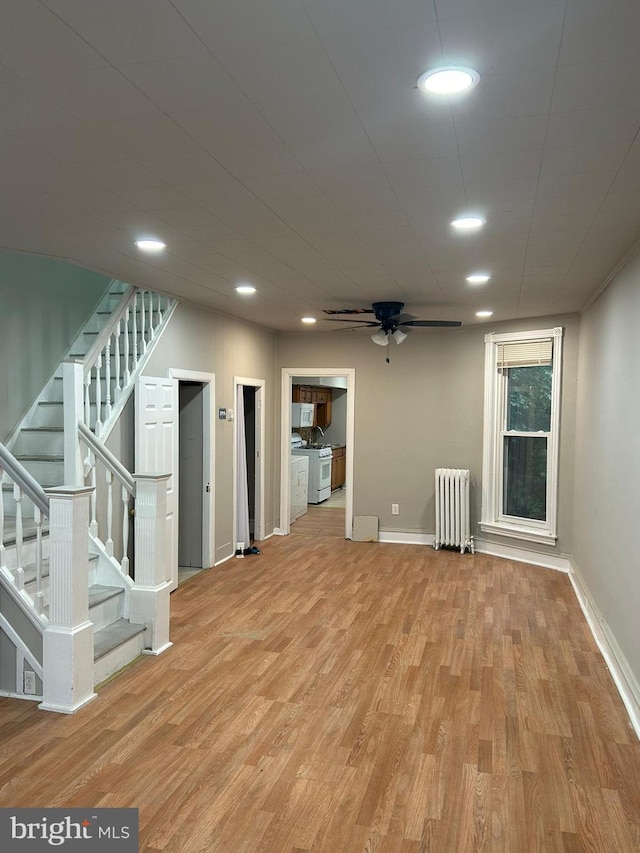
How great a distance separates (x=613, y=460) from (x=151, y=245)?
3.31 m

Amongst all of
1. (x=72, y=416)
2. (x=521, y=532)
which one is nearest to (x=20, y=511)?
(x=72, y=416)

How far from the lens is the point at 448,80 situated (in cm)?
173

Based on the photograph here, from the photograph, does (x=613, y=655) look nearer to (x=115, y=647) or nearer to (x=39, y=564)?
(x=115, y=647)

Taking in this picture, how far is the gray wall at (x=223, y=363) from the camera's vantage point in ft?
17.8

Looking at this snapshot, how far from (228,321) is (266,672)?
3.80m

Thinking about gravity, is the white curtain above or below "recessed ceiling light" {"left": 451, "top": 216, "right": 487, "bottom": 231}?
below

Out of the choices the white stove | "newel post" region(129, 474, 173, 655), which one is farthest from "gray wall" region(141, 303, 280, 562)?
the white stove

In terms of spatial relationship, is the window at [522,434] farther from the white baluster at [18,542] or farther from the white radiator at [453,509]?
the white baluster at [18,542]

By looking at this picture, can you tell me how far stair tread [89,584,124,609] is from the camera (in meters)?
3.77

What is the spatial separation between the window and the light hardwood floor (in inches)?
70.3

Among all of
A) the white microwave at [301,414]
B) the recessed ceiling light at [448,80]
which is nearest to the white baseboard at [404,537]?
the white microwave at [301,414]

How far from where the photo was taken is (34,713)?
3.17 meters

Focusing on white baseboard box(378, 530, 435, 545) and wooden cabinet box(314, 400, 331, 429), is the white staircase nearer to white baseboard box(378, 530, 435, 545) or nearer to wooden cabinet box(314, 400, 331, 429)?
white baseboard box(378, 530, 435, 545)
